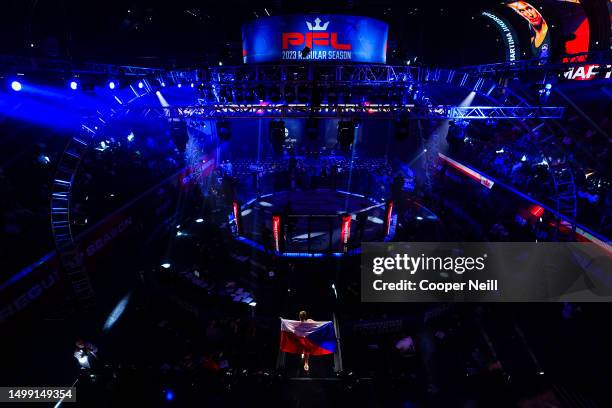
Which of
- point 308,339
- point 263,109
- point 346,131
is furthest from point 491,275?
point 263,109

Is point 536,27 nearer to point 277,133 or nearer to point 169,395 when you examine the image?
point 277,133

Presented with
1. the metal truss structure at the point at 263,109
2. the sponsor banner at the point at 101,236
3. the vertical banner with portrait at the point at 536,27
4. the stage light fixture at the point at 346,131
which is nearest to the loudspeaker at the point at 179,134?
the metal truss structure at the point at 263,109

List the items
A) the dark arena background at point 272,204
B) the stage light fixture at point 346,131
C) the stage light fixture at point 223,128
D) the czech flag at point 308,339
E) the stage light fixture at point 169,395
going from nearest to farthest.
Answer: the czech flag at point 308,339 < the stage light fixture at point 169,395 < the dark arena background at point 272,204 < the stage light fixture at point 346,131 < the stage light fixture at point 223,128

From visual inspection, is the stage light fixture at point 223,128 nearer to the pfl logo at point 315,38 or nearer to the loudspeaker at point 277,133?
the loudspeaker at point 277,133

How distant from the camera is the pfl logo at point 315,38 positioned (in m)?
15.7

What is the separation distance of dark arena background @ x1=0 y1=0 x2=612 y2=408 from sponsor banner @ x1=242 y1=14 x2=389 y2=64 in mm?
99

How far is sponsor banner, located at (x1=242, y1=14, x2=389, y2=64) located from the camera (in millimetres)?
15680

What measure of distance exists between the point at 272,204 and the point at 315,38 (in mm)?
9481

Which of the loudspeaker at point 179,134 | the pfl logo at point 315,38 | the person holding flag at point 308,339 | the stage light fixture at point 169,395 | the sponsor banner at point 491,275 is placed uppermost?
the pfl logo at point 315,38

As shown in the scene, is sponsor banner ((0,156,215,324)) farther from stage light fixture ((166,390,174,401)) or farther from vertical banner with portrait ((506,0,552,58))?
vertical banner with portrait ((506,0,552,58))

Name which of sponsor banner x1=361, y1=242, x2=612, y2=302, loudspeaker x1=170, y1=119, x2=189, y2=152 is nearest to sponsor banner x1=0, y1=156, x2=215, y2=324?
loudspeaker x1=170, y1=119, x2=189, y2=152

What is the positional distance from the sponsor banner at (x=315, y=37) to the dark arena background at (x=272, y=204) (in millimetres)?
99

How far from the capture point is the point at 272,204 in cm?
1942

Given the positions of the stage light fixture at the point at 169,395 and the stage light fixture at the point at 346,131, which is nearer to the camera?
the stage light fixture at the point at 169,395
